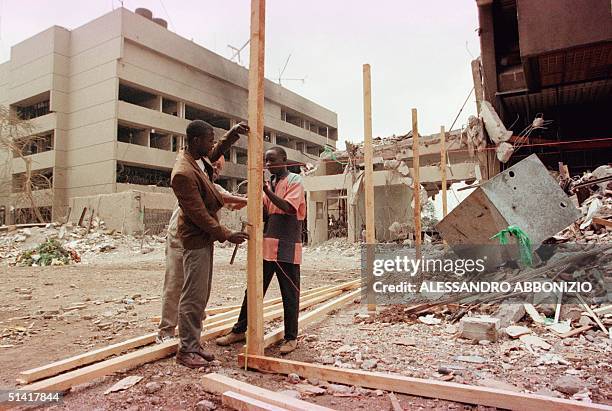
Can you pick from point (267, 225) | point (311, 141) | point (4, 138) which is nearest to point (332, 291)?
point (267, 225)

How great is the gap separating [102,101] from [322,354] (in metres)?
25.0

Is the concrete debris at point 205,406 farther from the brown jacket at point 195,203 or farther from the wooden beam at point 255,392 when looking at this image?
the brown jacket at point 195,203

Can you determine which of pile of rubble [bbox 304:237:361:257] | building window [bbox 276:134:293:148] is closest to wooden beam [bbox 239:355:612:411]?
pile of rubble [bbox 304:237:361:257]

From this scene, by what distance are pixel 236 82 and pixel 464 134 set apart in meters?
25.6

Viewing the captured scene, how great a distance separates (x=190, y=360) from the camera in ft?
9.68

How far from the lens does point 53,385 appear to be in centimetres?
247

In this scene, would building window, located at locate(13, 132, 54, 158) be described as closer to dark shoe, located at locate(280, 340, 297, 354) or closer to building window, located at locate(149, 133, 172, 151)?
building window, located at locate(149, 133, 172, 151)

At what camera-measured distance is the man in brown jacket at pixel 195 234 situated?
9.57 ft

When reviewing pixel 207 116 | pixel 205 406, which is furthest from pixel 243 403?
pixel 207 116

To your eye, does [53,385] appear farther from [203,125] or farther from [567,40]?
[567,40]

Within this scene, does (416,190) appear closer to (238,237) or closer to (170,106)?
(238,237)

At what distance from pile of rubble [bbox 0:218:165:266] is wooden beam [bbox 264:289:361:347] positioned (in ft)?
35.9

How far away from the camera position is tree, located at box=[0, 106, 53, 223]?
865 inches

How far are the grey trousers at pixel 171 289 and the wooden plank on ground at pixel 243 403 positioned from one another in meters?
1.32
